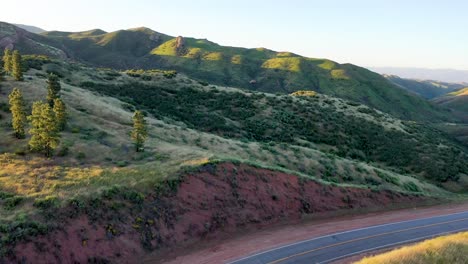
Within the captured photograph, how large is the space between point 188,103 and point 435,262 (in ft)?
196

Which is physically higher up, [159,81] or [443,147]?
[159,81]

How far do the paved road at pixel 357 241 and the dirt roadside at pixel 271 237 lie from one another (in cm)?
89

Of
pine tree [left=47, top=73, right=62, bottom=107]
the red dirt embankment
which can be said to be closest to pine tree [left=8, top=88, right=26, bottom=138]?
pine tree [left=47, top=73, right=62, bottom=107]

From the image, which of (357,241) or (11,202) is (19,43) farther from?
(357,241)

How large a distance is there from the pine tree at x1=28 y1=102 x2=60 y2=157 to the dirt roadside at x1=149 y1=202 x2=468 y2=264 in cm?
1642

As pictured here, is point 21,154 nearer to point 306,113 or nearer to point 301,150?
point 301,150

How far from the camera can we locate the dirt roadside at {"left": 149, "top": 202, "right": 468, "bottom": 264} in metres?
26.0

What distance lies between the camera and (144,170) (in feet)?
108

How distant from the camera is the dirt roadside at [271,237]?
2597 centimetres

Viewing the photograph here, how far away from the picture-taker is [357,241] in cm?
3002

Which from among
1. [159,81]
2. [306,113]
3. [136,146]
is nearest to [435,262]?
[136,146]

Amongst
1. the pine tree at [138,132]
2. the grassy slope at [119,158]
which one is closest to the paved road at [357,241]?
the grassy slope at [119,158]

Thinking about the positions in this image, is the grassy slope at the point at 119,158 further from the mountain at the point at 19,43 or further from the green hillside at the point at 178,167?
the mountain at the point at 19,43

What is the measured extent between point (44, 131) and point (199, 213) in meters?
16.9
